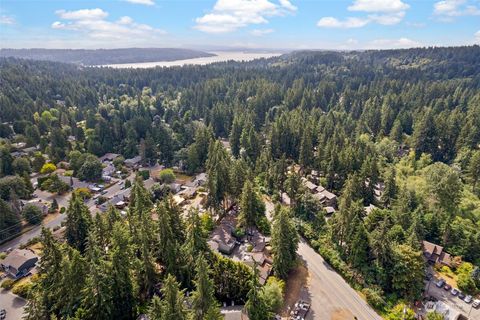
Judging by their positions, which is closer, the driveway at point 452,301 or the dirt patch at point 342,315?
the dirt patch at point 342,315

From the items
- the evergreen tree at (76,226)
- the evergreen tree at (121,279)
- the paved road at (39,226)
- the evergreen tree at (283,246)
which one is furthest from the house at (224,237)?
the paved road at (39,226)

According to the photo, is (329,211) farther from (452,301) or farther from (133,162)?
(133,162)

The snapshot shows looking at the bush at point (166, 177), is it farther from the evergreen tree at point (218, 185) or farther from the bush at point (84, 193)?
the evergreen tree at point (218, 185)

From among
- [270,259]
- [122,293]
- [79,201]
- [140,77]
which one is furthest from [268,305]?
[140,77]

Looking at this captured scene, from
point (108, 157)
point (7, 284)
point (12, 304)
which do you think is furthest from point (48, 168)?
point (12, 304)

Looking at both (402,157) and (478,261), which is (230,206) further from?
(402,157)

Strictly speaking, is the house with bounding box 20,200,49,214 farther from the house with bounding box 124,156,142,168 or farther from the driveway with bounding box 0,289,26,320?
the house with bounding box 124,156,142,168

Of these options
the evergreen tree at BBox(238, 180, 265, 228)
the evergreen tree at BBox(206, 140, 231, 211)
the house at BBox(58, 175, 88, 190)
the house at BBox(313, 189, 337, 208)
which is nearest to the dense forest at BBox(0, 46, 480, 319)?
the evergreen tree at BBox(206, 140, 231, 211)
